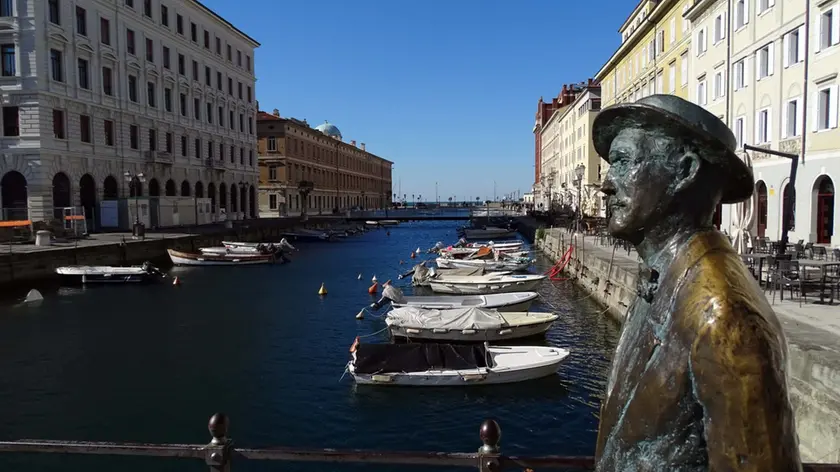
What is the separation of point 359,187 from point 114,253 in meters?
99.0

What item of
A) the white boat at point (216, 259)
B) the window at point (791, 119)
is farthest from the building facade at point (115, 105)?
the window at point (791, 119)

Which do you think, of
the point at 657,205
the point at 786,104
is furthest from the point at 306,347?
the point at 786,104

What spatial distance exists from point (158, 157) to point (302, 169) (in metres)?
41.9

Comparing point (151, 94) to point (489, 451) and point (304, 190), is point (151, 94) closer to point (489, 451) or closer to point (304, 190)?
point (304, 190)

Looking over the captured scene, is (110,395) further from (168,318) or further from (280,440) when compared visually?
(168,318)

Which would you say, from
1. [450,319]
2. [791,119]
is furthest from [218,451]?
[791,119]

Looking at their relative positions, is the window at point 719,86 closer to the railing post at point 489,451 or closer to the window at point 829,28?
the window at point 829,28

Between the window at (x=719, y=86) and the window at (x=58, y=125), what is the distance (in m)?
43.6

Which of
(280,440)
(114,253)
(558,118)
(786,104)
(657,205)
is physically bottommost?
(280,440)

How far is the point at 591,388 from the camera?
14.3 m

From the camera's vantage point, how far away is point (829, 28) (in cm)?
2019

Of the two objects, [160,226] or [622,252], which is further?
[160,226]

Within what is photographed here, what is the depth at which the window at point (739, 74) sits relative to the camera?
26641 mm

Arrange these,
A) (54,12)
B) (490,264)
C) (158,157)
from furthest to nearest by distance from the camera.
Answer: (158,157) → (54,12) → (490,264)
